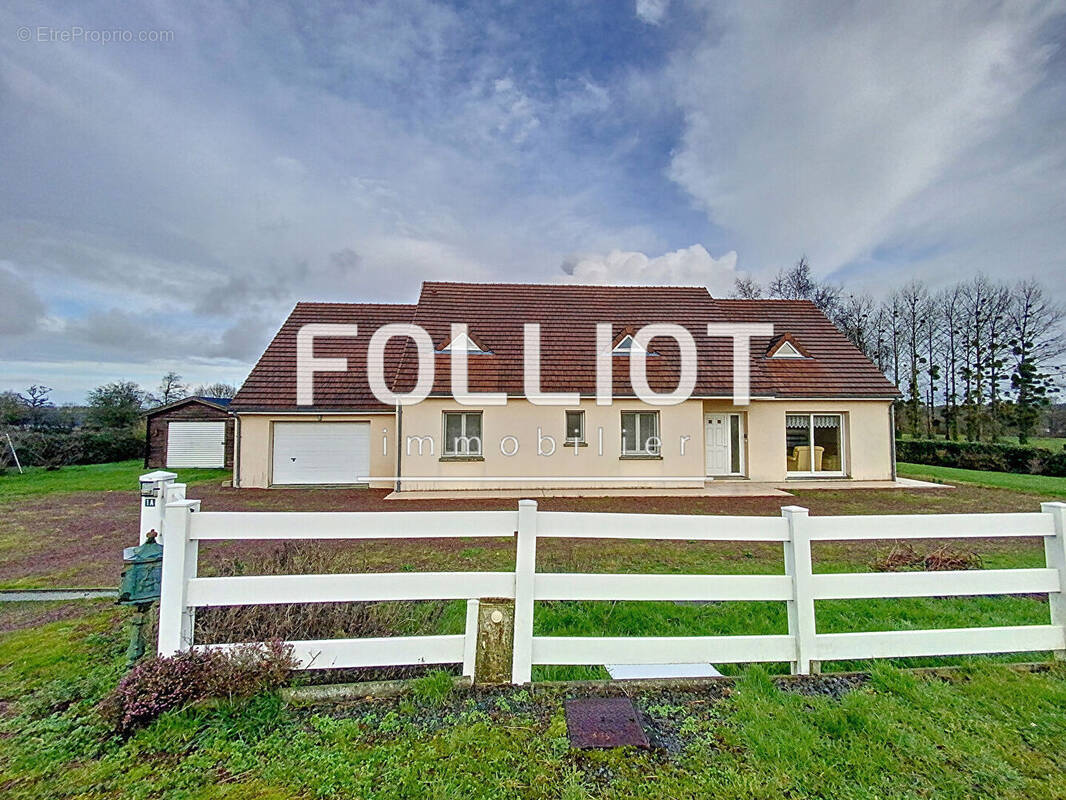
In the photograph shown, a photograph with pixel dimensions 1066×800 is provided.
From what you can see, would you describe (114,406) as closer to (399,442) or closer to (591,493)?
(399,442)

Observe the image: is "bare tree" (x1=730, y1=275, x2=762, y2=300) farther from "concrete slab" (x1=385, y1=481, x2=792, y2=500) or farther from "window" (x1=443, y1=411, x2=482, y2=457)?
"window" (x1=443, y1=411, x2=482, y2=457)

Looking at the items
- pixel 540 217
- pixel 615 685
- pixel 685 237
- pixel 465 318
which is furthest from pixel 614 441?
pixel 615 685

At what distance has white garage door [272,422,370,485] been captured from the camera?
574 inches

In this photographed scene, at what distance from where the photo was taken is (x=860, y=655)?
10.3 ft

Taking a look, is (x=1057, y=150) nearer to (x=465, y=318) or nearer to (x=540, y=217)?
(x=540, y=217)

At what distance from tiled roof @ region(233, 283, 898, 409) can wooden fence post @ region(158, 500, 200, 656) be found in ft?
35.3

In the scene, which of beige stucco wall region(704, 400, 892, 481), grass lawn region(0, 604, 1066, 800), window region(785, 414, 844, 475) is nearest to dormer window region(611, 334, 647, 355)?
beige stucco wall region(704, 400, 892, 481)

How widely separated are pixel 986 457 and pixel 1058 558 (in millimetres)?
20566

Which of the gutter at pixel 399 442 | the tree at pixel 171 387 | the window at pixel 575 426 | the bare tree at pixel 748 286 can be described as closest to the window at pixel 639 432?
the window at pixel 575 426

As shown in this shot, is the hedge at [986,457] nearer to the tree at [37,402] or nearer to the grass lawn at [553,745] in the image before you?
the grass lawn at [553,745]

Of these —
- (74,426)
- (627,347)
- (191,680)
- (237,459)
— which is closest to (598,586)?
(191,680)

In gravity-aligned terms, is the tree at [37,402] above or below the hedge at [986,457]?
above

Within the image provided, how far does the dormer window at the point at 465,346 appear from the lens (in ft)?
47.9

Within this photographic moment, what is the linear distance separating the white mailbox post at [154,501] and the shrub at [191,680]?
3.41 feet
